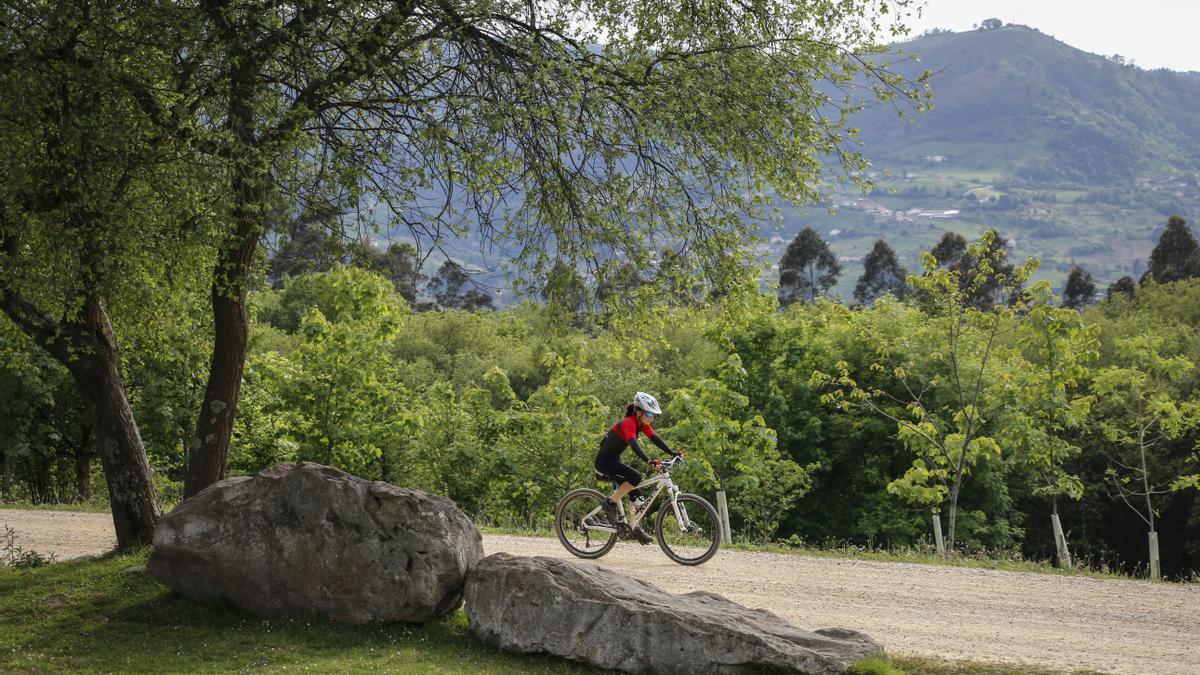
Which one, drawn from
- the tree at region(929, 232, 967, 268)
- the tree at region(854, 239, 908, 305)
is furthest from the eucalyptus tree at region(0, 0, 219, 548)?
the tree at region(854, 239, 908, 305)

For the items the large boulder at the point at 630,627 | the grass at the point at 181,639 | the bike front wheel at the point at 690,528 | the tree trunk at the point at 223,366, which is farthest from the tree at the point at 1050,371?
the tree trunk at the point at 223,366

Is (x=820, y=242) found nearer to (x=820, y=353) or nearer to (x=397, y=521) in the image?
(x=820, y=353)

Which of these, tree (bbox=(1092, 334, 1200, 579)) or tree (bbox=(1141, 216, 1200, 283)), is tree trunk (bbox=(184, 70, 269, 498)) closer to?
tree (bbox=(1092, 334, 1200, 579))

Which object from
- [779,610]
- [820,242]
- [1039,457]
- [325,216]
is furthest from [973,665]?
[820,242]

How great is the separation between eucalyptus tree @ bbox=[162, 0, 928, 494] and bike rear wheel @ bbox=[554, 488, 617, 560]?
437 cm

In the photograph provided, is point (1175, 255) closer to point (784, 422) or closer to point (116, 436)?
point (784, 422)

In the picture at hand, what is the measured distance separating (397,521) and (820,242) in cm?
13883

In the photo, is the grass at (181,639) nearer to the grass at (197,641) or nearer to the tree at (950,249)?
the grass at (197,641)

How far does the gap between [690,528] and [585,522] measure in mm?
1664

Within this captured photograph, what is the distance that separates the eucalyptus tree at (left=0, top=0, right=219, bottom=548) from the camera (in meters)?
12.1

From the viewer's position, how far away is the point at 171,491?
111 ft

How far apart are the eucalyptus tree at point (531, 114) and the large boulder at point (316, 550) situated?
9.10ft

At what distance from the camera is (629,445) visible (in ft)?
53.1

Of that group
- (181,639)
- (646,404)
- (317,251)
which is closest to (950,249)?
(646,404)
